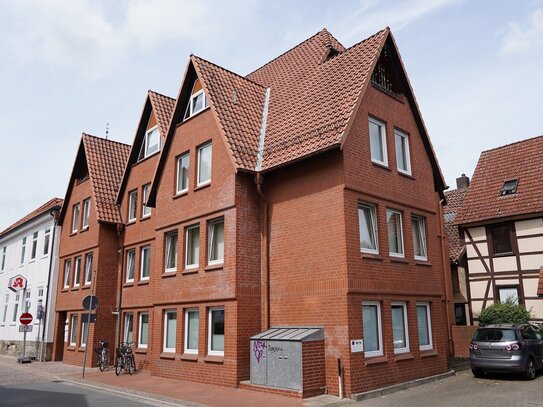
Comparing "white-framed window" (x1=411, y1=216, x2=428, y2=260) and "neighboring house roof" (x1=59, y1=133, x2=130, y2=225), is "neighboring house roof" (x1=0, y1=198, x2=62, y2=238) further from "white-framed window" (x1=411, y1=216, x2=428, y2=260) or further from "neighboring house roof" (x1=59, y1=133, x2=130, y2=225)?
"white-framed window" (x1=411, y1=216, x2=428, y2=260)

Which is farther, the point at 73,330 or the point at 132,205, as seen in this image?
the point at 73,330

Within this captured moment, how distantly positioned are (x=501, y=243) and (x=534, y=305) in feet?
10.3

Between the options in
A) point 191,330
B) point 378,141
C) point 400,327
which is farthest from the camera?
point 191,330

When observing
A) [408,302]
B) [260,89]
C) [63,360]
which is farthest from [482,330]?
[63,360]

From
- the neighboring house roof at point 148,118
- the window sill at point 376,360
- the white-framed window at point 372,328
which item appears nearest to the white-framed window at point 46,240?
the neighboring house roof at point 148,118

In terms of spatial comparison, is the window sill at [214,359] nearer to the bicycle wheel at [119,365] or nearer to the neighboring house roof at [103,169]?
the bicycle wheel at [119,365]

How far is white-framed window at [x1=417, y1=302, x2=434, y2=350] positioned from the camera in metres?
15.1

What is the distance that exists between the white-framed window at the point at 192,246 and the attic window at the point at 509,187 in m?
15.2

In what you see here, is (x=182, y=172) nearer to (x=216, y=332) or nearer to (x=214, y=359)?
(x=216, y=332)

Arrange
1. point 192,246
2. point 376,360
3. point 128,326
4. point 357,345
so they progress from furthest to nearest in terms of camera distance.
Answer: point 128,326 → point 192,246 → point 376,360 → point 357,345

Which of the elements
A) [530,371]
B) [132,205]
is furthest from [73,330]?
[530,371]

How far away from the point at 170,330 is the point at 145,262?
533cm

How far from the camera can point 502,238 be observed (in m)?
22.9

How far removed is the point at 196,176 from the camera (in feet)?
55.4
